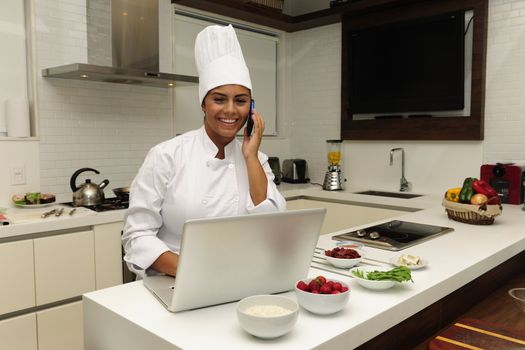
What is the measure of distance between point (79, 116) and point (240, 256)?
2.61 metres

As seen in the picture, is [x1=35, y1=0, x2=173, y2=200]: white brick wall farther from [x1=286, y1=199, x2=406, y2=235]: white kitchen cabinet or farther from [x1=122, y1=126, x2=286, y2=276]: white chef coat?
[x1=122, y1=126, x2=286, y2=276]: white chef coat

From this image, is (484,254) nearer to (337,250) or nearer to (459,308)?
(459,308)

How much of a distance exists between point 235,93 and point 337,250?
0.66 meters

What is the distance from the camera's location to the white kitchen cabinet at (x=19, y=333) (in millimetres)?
2451

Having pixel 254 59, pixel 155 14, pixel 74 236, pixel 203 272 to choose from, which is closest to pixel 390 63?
pixel 254 59

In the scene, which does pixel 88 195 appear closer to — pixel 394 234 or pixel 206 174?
pixel 206 174

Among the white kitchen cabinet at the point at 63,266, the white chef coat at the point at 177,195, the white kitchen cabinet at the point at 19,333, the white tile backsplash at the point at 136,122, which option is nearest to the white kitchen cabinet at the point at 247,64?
the white tile backsplash at the point at 136,122

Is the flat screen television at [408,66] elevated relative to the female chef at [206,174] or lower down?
elevated

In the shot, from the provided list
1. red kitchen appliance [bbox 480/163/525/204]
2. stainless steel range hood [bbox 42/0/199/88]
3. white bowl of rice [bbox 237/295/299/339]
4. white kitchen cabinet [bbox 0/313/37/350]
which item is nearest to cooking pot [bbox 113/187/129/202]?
stainless steel range hood [bbox 42/0/199/88]

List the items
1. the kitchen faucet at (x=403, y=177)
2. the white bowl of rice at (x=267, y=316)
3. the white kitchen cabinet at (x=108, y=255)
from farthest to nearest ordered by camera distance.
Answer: the kitchen faucet at (x=403, y=177), the white kitchen cabinet at (x=108, y=255), the white bowl of rice at (x=267, y=316)

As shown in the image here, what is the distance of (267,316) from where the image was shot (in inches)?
42.9

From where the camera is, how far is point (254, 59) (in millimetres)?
4652

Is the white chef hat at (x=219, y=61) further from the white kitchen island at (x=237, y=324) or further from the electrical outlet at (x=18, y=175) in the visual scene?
the electrical outlet at (x=18, y=175)

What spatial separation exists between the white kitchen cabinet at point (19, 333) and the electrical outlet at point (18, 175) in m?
0.97
